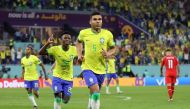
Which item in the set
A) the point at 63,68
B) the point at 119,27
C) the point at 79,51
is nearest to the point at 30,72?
the point at 63,68

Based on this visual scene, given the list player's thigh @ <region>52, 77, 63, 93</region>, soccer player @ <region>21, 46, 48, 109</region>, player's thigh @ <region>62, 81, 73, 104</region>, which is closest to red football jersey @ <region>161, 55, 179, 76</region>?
soccer player @ <region>21, 46, 48, 109</region>

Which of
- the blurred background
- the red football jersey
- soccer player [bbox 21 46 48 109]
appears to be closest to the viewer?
soccer player [bbox 21 46 48 109]

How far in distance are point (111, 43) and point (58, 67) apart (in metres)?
2.57

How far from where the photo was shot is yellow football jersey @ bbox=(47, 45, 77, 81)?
1727 cm

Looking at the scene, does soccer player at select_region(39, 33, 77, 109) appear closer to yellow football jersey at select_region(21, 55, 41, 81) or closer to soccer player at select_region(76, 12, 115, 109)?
soccer player at select_region(76, 12, 115, 109)

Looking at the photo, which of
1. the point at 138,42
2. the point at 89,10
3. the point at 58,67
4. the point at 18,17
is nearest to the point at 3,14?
the point at 18,17

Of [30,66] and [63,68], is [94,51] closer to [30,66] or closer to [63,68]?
[63,68]

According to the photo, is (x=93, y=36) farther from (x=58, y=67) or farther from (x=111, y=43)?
(x=58, y=67)

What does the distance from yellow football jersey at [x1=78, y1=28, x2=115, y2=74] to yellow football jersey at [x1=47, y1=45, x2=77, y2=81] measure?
202 cm

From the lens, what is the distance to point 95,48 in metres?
15.2

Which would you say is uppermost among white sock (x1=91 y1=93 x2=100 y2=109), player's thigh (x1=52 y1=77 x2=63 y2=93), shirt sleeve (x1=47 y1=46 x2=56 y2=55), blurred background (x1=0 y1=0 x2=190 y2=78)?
blurred background (x1=0 y1=0 x2=190 y2=78)

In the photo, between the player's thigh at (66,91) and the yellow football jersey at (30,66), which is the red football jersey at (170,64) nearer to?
the yellow football jersey at (30,66)

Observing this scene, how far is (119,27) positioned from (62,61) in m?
37.9

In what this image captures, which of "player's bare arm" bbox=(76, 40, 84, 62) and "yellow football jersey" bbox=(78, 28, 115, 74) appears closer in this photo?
"player's bare arm" bbox=(76, 40, 84, 62)
